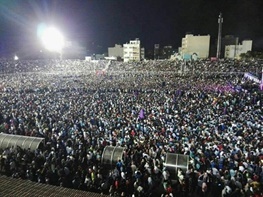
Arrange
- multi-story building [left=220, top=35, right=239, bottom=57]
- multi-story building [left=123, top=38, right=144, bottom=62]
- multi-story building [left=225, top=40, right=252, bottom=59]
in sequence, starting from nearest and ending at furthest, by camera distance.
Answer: multi-story building [left=225, top=40, right=252, bottom=59]
multi-story building [left=220, top=35, right=239, bottom=57]
multi-story building [left=123, top=38, right=144, bottom=62]

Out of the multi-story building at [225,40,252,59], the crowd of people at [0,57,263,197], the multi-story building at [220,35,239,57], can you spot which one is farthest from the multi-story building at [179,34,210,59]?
the crowd of people at [0,57,263,197]

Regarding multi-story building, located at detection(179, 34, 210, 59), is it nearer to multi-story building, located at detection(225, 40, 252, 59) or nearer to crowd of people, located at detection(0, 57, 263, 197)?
multi-story building, located at detection(225, 40, 252, 59)

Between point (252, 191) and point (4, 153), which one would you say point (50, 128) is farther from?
point (252, 191)

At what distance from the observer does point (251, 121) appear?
39.2 ft

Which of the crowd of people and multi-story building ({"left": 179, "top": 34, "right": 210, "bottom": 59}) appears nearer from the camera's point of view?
the crowd of people

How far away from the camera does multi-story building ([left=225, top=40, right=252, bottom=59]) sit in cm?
7575

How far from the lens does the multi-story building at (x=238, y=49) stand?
7575cm

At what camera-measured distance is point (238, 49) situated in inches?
3019

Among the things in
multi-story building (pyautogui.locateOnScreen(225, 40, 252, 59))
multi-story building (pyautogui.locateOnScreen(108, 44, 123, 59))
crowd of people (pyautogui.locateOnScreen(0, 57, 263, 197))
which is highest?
multi-story building (pyautogui.locateOnScreen(108, 44, 123, 59))

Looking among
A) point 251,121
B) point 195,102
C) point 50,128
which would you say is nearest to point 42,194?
point 50,128

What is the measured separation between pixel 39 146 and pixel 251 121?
1013 centimetres

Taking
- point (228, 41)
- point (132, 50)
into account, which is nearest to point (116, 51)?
point (132, 50)

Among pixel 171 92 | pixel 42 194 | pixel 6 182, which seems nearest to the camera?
pixel 42 194

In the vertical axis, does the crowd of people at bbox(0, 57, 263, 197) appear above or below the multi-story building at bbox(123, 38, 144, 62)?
below
